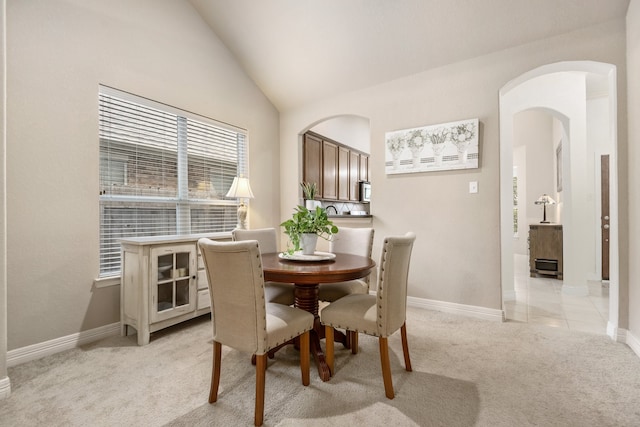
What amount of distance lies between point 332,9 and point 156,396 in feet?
11.2

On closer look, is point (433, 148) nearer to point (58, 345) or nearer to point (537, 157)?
point (58, 345)

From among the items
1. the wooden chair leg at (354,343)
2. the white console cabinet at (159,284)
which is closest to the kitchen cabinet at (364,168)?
the white console cabinet at (159,284)

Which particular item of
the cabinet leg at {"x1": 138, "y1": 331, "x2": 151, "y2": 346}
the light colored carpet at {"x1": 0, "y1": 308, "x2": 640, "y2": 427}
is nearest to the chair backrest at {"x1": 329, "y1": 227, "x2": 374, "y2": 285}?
the light colored carpet at {"x1": 0, "y1": 308, "x2": 640, "y2": 427}

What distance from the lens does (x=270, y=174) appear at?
4258mm

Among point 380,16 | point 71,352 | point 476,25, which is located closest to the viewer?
point 71,352

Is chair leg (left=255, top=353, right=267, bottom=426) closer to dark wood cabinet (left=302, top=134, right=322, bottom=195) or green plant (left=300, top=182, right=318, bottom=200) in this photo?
green plant (left=300, top=182, right=318, bottom=200)

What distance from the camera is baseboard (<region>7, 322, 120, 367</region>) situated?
2.11m

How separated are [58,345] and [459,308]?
11.3 ft

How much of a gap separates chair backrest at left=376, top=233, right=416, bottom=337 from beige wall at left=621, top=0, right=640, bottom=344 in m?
1.81

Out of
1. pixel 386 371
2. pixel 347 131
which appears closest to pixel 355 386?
pixel 386 371

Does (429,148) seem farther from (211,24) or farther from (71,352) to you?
(71,352)

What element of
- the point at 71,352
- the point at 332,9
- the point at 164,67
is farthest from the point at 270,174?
the point at 71,352

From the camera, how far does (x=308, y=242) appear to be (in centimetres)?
223

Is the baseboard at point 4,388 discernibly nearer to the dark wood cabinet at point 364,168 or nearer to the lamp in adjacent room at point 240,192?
the lamp in adjacent room at point 240,192
